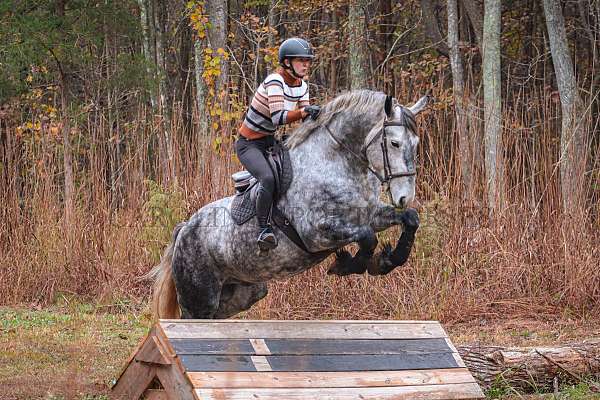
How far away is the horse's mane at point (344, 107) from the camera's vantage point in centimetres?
601

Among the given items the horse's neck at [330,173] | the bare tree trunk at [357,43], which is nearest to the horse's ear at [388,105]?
the horse's neck at [330,173]

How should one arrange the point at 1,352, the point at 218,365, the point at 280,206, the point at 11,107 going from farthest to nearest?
1. the point at 11,107
2. the point at 1,352
3. the point at 280,206
4. the point at 218,365

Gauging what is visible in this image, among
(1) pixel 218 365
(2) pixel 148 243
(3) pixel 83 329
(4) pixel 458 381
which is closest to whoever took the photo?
(1) pixel 218 365

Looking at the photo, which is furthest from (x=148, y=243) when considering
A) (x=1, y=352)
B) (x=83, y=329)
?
(x=1, y=352)

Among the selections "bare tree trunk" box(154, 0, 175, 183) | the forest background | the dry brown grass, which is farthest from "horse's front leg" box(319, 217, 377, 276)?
"bare tree trunk" box(154, 0, 175, 183)

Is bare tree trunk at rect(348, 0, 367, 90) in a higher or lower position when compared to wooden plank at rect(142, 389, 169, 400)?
higher

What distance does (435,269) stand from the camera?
30.8 feet

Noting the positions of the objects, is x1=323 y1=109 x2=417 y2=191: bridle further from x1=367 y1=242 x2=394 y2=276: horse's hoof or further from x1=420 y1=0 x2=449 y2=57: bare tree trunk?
x1=420 y1=0 x2=449 y2=57: bare tree trunk

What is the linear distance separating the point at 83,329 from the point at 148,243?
184 centimetres

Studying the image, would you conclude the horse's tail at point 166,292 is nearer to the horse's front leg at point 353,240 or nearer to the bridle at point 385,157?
the horse's front leg at point 353,240

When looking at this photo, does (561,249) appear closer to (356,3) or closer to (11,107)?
(356,3)

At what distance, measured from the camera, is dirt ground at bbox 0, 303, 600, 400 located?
6.52m

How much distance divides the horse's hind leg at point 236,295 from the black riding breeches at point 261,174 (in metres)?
1.03

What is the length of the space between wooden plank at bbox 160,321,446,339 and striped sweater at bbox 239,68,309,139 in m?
1.35
